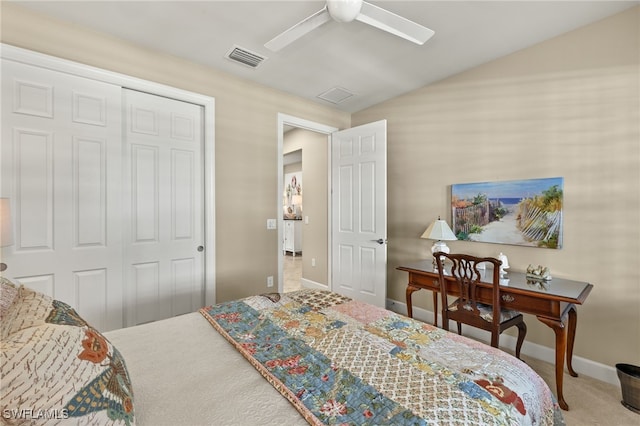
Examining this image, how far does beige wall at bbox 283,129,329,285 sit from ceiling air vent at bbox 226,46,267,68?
5.88 feet

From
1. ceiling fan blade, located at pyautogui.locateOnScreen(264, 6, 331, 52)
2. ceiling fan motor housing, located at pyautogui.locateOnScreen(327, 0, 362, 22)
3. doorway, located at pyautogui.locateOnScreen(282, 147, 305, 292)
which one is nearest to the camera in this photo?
ceiling fan motor housing, located at pyautogui.locateOnScreen(327, 0, 362, 22)

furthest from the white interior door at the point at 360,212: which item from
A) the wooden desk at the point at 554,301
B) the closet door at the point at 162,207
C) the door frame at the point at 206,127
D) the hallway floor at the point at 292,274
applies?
the closet door at the point at 162,207

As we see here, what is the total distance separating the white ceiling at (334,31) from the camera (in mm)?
2061

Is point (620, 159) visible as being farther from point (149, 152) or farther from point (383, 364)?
point (149, 152)

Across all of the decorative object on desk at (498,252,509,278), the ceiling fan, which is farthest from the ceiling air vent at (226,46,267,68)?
the decorative object on desk at (498,252,509,278)

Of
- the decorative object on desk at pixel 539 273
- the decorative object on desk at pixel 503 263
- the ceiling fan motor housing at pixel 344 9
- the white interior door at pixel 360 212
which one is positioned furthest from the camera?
the white interior door at pixel 360 212

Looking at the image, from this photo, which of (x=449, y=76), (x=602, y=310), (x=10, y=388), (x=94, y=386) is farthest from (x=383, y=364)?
(x=449, y=76)

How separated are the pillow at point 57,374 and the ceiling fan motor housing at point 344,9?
191cm

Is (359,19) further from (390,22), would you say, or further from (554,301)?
(554,301)

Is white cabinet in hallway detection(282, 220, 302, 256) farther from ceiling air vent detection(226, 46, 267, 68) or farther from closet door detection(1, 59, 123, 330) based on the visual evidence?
closet door detection(1, 59, 123, 330)

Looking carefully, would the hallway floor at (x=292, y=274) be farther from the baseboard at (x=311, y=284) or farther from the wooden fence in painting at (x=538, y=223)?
the wooden fence in painting at (x=538, y=223)

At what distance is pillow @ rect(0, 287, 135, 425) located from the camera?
0.63 m

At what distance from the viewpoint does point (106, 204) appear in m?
2.38

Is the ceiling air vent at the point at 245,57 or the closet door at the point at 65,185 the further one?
the ceiling air vent at the point at 245,57
